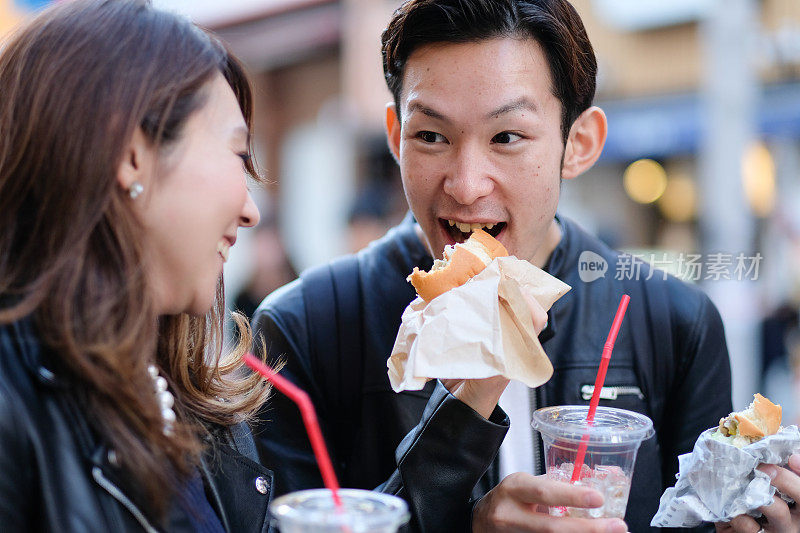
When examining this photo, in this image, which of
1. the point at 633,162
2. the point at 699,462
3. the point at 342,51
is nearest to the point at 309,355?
the point at 699,462

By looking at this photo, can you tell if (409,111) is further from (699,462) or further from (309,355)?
(699,462)

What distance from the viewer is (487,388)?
183 cm

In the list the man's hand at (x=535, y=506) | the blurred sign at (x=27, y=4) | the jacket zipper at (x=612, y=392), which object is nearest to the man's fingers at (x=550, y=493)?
the man's hand at (x=535, y=506)

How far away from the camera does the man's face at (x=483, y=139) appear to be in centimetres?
214

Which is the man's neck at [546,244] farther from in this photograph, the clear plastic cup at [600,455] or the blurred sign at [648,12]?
the blurred sign at [648,12]

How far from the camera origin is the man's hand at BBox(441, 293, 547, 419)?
1821 millimetres

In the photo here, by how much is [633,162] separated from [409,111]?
32.2 feet

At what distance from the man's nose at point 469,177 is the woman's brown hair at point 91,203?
2.50 feet

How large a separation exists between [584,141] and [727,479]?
1115 millimetres

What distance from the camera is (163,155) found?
1.67 m

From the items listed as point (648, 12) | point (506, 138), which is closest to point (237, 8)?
point (648, 12)

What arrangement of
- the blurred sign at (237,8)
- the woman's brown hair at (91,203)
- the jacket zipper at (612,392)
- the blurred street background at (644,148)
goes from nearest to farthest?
the woman's brown hair at (91,203), the jacket zipper at (612,392), the blurred street background at (644,148), the blurred sign at (237,8)

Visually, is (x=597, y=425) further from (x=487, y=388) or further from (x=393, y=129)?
(x=393, y=129)

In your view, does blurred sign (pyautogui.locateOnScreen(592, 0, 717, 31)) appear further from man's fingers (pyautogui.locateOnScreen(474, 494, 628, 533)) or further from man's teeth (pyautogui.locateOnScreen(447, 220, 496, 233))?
man's fingers (pyautogui.locateOnScreen(474, 494, 628, 533))
